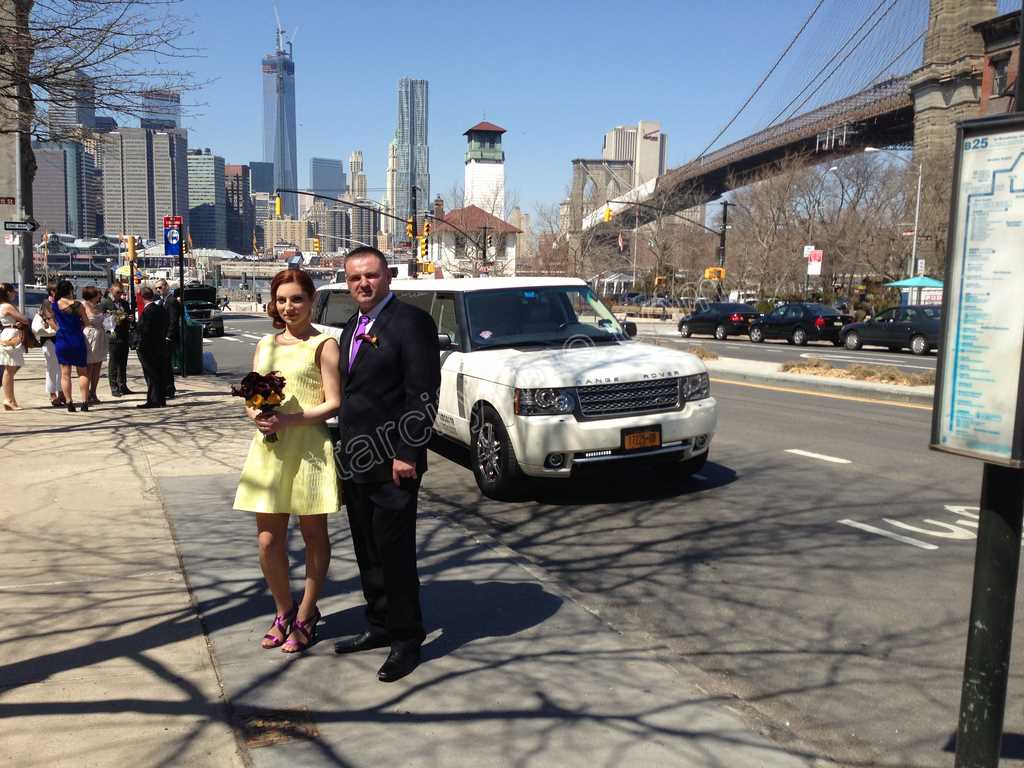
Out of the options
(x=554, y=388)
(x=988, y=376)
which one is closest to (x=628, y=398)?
(x=554, y=388)

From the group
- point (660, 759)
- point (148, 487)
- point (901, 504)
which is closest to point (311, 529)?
point (660, 759)

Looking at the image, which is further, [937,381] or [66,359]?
[66,359]

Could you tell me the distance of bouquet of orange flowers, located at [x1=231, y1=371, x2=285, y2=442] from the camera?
412 cm

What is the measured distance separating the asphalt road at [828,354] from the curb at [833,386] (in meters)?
3.83

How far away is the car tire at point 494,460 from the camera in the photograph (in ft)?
25.1

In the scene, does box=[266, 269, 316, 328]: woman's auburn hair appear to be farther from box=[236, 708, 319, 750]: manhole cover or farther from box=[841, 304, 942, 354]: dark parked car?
box=[841, 304, 942, 354]: dark parked car

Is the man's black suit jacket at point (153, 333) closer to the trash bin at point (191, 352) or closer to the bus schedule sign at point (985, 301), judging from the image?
the trash bin at point (191, 352)

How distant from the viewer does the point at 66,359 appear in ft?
40.7

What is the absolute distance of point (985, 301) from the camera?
8.64ft

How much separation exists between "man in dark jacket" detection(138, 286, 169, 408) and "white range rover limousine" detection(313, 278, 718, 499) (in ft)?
17.7

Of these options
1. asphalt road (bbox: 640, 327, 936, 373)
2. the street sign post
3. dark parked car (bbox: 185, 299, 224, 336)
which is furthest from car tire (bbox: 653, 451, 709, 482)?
dark parked car (bbox: 185, 299, 224, 336)

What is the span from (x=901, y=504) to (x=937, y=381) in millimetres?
5448

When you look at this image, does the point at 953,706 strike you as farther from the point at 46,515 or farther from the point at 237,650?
the point at 46,515

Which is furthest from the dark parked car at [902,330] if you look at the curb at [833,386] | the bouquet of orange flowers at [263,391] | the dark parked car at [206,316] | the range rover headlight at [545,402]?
the bouquet of orange flowers at [263,391]
